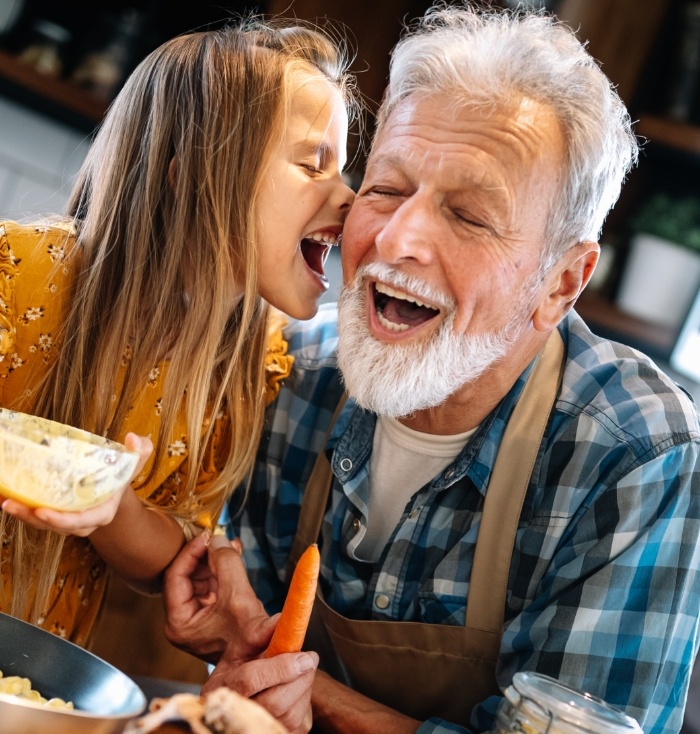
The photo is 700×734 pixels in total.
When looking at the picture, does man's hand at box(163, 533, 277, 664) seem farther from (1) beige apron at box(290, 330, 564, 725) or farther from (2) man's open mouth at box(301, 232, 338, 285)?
(2) man's open mouth at box(301, 232, 338, 285)

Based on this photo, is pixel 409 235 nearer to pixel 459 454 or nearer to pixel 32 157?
pixel 459 454

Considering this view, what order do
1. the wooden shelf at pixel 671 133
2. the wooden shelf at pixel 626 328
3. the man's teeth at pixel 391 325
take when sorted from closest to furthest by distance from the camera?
the man's teeth at pixel 391 325, the wooden shelf at pixel 671 133, the wooden shelf at pixel 626 328

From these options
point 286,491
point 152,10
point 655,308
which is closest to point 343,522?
point 286,491

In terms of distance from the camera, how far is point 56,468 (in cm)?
87

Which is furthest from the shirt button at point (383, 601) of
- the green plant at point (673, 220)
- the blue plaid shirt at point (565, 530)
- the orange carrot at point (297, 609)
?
the green plant at point (673, 220)

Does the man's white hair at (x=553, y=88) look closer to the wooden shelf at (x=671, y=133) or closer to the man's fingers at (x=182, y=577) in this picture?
the man's fingers at (x=182, y=577)

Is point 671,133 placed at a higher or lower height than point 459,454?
higher

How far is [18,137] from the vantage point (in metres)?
3.05

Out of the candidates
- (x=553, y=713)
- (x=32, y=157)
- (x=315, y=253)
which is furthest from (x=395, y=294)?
(x=32, y=157)

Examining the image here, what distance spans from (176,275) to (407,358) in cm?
41

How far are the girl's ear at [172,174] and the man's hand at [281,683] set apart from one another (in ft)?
2.61

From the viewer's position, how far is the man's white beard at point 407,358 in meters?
1.37

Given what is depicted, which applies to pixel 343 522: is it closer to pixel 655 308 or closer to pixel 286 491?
pixel 286 491

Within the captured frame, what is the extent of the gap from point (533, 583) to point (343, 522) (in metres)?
0.33
